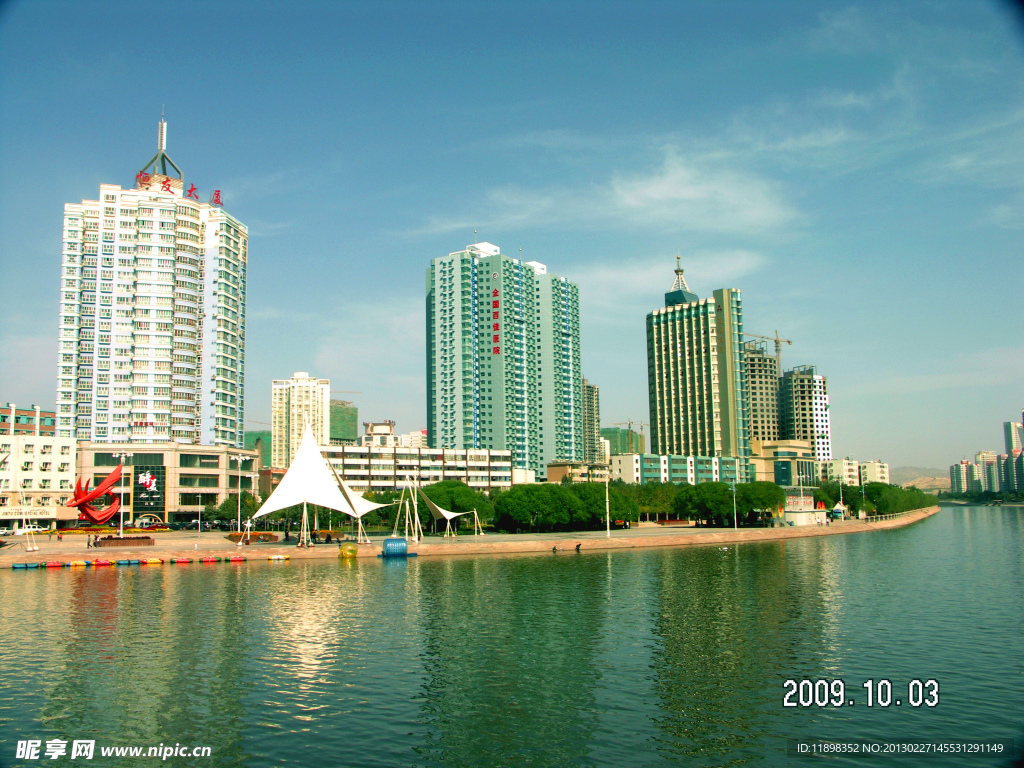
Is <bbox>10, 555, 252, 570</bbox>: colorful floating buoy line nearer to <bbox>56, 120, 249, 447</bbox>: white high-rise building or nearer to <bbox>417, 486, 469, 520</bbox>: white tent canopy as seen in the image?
<bbox>417, 486, 469, 520</bbox>: white tent canopy

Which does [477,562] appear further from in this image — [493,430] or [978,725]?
[493,430]

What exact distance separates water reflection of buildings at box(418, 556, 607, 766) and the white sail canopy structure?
2591 cm

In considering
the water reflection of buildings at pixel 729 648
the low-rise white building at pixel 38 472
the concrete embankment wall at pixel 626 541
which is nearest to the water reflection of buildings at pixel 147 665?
the water reflection of buildings at pixel 729 648

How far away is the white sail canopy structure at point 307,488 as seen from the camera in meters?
75.3

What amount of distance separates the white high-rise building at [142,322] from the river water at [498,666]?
81.1m

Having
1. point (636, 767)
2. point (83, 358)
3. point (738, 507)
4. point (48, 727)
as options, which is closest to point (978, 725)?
point (636, 767)

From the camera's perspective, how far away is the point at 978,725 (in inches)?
906

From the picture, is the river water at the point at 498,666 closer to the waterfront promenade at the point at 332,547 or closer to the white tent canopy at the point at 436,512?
the waterfront promenade at the point at 332,547

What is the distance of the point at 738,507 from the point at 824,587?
6696 cm

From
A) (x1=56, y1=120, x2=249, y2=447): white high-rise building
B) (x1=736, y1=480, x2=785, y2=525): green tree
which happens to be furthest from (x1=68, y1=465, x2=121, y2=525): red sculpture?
(x1=736, y1=480, x2=785, y2=525): green tree

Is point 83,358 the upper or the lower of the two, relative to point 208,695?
upper

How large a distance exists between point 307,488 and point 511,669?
169 ft

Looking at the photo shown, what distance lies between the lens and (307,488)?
7606 cm

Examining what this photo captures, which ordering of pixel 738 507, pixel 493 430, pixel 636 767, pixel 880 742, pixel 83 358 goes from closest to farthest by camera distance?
pixel 636 767
pixel 880 742
pixel 738 507
pixel 83 358
pixel 493 430
